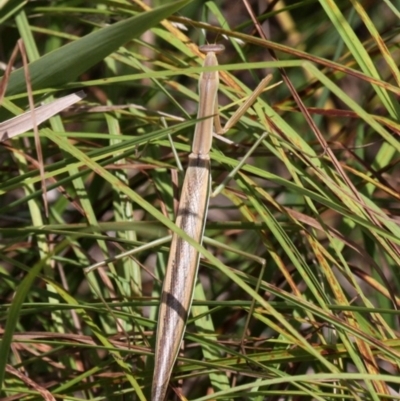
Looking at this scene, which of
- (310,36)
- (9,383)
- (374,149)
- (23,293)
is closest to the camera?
(23,293)

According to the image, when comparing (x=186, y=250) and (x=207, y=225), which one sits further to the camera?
(x=207, y=225)

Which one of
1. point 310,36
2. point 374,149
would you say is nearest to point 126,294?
point 310,36

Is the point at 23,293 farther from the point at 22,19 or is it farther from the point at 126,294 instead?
the point at 22,19
